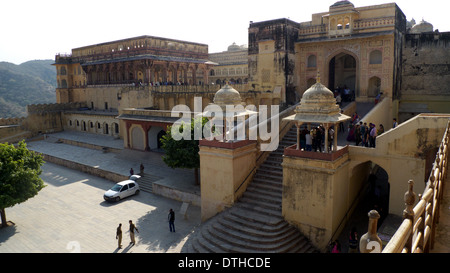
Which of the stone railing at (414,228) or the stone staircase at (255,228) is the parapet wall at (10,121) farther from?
the stone railing at (414,228)

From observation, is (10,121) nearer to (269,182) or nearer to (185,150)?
(185,150)

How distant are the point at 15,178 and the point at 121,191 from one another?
17.7 feet

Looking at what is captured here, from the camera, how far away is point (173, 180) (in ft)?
65.9

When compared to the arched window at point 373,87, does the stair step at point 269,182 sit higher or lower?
lower

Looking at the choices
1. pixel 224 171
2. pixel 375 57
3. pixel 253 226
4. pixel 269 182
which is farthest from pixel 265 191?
pixel 375 57

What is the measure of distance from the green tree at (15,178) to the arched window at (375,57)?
21.8 metres

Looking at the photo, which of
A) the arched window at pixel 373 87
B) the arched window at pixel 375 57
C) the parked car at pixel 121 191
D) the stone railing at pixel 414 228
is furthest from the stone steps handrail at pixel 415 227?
the arched window at pixel 373 87

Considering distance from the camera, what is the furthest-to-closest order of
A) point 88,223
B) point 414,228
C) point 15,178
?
point 88,223
point 15,178
point 414,228

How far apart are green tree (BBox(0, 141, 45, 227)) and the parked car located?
3.62m

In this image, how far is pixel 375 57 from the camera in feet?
72.6

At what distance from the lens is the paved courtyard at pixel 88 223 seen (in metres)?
13.8

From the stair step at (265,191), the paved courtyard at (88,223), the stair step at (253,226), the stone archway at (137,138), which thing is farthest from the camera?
the stone archway at (137,138)

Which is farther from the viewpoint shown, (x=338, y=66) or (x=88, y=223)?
(x=338, y=66)
